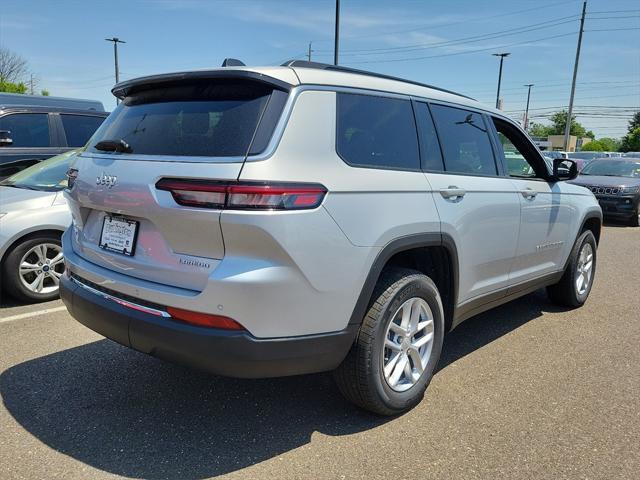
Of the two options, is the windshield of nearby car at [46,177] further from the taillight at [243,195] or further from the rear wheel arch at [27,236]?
the taillight at [243,195]

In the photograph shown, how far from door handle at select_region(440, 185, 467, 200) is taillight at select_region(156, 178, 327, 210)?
110cm

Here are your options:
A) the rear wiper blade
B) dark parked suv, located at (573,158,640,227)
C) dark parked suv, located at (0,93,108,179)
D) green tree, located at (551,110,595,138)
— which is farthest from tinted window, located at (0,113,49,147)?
green tree, located at (551,110,595,138)

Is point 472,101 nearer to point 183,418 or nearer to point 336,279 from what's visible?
point 336,279

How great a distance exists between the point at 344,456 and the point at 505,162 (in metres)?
2.57

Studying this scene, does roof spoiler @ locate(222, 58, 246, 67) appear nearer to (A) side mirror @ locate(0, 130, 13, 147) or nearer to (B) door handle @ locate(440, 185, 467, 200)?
(B) door handle @ locate(440, 185, 467, 200)

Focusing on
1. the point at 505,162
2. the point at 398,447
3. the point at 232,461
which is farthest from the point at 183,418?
the point at 505,162

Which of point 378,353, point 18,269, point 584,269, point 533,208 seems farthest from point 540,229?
point 18,269

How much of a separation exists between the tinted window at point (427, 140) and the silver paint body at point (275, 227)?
140 millimetres

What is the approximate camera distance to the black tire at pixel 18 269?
15.6 ft

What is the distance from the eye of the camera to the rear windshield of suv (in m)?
2.42

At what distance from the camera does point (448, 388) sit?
3.46 metres

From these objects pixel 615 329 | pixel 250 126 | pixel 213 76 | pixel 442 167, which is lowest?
pixel 615 329

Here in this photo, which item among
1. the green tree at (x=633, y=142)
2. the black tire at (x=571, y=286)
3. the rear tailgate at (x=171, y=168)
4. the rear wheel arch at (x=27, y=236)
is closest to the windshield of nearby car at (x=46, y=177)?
the rear wheel arch at (x=27, y=236)

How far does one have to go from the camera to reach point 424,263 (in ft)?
10.9
